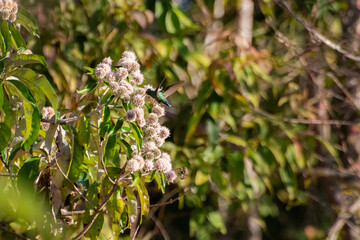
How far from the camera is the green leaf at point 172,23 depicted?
221 centimetres

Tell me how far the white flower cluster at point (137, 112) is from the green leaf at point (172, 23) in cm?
104

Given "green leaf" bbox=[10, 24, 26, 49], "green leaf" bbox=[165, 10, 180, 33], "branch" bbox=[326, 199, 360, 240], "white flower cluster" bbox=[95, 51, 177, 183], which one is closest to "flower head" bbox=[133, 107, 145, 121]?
"white flower cluster" bbox=[95, 51, 177, 183]

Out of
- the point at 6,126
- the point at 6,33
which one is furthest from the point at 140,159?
the point at 6,33

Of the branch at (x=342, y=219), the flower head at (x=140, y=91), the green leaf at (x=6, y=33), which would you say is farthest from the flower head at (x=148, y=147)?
the branch at (x=342, y=219)

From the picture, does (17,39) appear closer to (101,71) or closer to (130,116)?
(101,71)

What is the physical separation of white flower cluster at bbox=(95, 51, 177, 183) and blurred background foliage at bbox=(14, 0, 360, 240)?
0.20m

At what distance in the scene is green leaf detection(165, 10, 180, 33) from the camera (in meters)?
2.21

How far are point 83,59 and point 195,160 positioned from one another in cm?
69

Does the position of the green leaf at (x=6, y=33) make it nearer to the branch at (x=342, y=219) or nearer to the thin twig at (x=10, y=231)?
the thin twig at (x=10, y=231)

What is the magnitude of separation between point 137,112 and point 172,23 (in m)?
1.19

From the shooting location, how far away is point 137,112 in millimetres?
1095

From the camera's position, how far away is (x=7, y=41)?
1090 millimetres

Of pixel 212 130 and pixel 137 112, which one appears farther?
pixel 212 130

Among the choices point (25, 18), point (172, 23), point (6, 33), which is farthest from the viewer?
point (172, 23)
